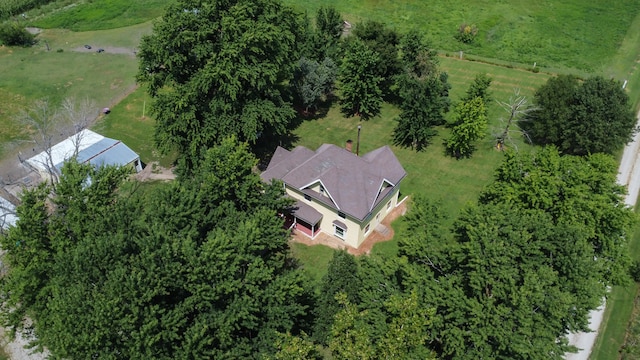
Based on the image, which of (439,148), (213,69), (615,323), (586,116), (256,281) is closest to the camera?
(256,281)

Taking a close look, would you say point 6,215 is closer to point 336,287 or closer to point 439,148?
point 336,287

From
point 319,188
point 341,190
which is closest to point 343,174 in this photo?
point 341,190

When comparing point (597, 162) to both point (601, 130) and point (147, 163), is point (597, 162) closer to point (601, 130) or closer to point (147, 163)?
point (601, 130)

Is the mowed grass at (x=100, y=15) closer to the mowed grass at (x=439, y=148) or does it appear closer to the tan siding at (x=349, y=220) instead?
the mowed grass at (x=439, y=148)

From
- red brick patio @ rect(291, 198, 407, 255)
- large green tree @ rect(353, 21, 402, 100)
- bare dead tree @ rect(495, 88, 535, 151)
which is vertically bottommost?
red brick patio @ rect(291, 198, 407, 255)

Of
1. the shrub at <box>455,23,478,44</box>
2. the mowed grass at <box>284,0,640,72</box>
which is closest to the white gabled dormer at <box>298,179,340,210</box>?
Answer: the mowed grass at <box>284,0,640,72</box>

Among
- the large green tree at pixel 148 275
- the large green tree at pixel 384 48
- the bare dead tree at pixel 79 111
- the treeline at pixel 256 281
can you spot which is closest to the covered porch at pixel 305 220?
the treeline at pixel 256 281

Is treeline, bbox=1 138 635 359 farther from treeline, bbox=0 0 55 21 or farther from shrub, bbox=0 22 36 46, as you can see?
treeline, bbox=0 0 55 21
